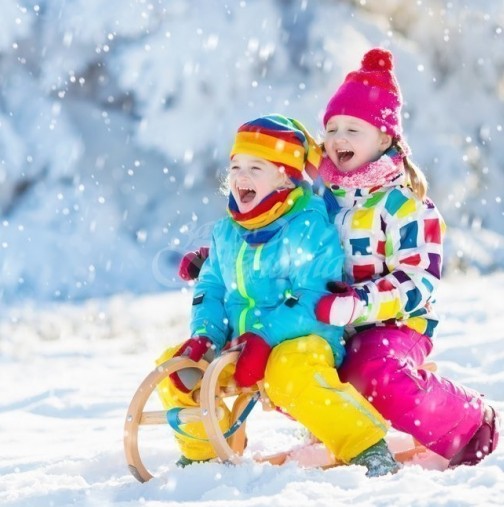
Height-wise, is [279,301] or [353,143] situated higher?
[353,143]

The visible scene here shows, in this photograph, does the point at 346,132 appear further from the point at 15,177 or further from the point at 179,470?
the point at 15,177

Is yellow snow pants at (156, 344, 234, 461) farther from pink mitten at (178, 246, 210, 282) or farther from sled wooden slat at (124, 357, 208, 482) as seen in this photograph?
pink mitten at (178, 246, 210, 282)

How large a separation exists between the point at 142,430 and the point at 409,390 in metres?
1.83

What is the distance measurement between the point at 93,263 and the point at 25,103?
210cm

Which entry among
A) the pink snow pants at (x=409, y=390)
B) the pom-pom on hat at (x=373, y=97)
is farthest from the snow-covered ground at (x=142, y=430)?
the pom-pom on hat at (x=373, y=97)

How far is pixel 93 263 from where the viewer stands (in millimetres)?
10992

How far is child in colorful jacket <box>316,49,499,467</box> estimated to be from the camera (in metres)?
3.21

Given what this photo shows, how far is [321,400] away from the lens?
119 inches

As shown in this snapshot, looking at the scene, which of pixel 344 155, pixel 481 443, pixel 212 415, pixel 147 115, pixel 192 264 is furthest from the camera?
pixel 147 115

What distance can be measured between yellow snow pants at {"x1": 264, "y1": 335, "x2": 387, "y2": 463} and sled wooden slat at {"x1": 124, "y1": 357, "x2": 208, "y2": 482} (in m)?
0.31

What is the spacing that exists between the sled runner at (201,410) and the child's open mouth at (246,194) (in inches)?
22.6

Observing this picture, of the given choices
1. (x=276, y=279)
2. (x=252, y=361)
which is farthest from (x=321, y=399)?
(x=276, y=279)

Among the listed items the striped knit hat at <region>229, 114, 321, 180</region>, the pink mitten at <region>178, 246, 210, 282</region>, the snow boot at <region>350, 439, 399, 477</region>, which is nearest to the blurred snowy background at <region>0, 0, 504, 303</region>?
the pink mitten at <region>178, 246, 210, 282</region>

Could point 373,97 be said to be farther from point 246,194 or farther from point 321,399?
point 321,399
